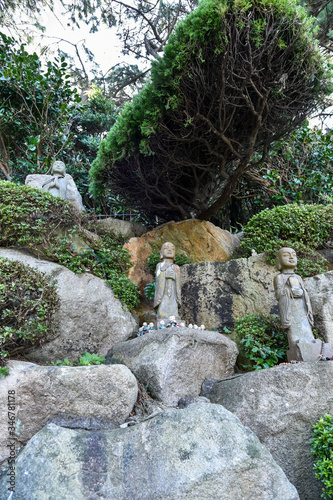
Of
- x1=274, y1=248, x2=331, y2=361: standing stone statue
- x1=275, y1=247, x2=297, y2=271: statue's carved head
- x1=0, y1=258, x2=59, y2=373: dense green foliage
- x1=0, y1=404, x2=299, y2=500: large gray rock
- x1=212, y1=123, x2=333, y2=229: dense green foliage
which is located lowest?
x1=0, y1=404, x2=299, y2=500: large gray rock

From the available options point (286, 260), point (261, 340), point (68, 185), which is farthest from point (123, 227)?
point (261, 340)

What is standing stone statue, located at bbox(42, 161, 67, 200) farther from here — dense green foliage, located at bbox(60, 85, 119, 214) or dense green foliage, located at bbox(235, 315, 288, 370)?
dense green foliage, located at bbox(235, 315, 288, 370)

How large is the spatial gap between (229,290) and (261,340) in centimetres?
133

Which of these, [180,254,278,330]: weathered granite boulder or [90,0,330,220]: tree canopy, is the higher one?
[90,0,330,220]: tree canopy

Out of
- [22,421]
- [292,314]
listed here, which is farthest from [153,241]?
[22,421]

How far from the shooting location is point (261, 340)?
5.91 metres

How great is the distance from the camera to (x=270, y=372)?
4.52 metres

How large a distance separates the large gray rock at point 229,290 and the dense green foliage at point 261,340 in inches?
15.9

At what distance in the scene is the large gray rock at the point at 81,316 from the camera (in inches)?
227

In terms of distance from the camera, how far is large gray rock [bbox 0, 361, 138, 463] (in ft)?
12.7

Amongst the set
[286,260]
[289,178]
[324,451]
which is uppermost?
[289,178]

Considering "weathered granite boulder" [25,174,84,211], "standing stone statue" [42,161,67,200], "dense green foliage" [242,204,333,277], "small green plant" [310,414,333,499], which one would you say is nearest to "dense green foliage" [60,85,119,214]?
"weathered granite boulder" [25,174,84,211]

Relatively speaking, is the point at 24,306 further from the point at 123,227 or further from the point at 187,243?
the point at 123,227

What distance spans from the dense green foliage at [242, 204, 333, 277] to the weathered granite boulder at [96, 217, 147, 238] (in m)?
2.91
